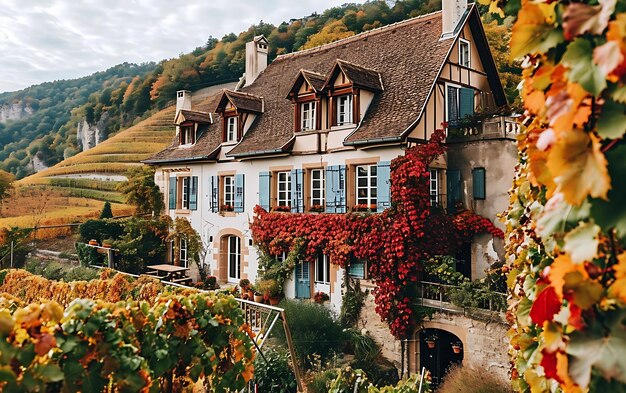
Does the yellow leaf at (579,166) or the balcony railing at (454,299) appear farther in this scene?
the balcony railing at (454,299)

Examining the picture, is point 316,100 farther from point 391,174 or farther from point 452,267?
point 452,267

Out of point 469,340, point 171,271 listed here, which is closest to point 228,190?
point 171,271

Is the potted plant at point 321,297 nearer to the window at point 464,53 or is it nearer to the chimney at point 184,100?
the window at point 464,53

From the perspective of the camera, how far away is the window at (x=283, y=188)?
15.9 meters

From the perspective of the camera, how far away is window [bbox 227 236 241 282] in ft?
58.1

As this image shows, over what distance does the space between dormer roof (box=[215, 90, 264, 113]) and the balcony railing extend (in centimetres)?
918

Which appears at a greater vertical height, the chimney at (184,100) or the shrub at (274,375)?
the chimney at (184,100)

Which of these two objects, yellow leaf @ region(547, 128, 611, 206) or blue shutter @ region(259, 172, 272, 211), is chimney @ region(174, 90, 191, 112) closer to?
blue shutter @ region(259, 172, 272, 211)

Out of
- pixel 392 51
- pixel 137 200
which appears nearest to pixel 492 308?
pixel 392 51

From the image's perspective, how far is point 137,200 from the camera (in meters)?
21.0

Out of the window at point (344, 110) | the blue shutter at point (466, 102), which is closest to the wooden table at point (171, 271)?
the window at point (344, 110)

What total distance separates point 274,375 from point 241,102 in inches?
450

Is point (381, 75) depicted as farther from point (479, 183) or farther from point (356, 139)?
point (479, 183)

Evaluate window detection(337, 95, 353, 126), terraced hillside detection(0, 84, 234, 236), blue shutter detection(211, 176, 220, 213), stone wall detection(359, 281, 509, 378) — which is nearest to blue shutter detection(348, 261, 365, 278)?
stone wall detection(359, 281, 509, 378)
